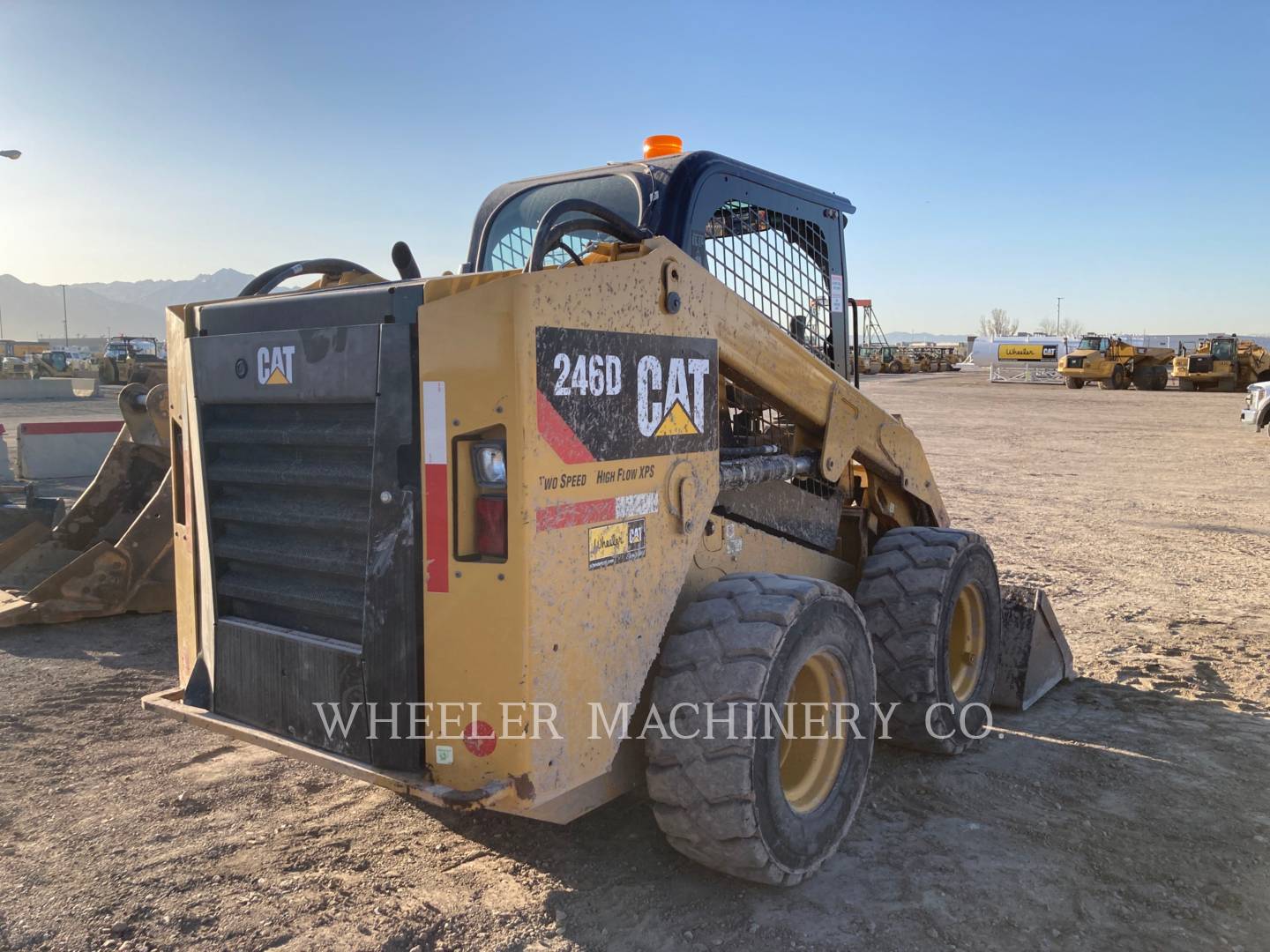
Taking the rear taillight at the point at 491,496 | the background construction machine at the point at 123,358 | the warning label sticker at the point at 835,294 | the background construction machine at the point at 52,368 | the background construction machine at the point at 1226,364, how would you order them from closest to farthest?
1. the rear taillight at the point at 491,496
2. the warning label sticker at the point at 835,294
3. the background construction machine at the point at 123,358
4. the background construction machine at the point at 1226,364
5. the background construction machine at the point at 52,368

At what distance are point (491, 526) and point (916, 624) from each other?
7.62 feet

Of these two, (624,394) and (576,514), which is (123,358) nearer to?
(624,394)

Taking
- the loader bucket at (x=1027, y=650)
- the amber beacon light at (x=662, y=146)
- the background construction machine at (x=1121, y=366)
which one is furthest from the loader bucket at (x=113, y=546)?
the background construction machine at (x=1121, y=366)

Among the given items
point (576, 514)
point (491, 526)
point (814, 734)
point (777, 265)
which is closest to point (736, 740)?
point (814, 734)

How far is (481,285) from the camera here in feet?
8.77

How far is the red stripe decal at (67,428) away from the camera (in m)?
13.0

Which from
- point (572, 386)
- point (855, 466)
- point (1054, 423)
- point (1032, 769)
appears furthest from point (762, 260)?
point (1054, 423)

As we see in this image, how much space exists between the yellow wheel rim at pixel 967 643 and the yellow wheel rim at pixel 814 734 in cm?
156

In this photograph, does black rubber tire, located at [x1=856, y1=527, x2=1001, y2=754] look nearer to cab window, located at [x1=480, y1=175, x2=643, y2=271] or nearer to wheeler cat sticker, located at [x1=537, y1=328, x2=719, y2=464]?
wheeler cat sticker, located at [x1=537, y1=328, x2=719, y2=464]

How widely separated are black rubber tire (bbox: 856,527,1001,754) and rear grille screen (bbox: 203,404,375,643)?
2353 mm

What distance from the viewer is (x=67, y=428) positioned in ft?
44.3

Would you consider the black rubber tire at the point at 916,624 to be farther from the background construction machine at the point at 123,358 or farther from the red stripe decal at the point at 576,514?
the background construction machine at the point at 123,358

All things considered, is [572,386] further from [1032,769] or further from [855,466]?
[1032,769]

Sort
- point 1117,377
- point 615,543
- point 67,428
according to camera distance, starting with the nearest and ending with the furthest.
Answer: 1. point 615,543
2. point 67,428
3. point 1117,377
